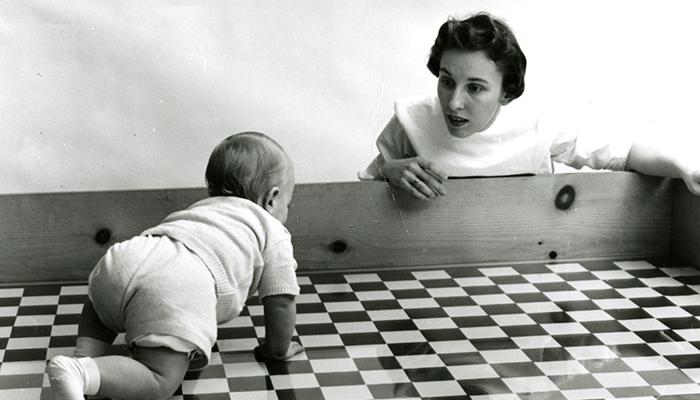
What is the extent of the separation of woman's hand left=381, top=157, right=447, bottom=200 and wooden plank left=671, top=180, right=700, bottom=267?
1.13 feet

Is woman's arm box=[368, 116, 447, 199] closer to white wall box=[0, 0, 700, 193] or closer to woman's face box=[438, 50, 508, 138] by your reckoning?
woman's face box=[438, 50, 508, 138]

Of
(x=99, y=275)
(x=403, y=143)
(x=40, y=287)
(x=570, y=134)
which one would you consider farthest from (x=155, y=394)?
(x=570, y=134)

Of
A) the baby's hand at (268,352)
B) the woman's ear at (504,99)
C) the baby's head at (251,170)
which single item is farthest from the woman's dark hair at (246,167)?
the woman's ear at (504,99)

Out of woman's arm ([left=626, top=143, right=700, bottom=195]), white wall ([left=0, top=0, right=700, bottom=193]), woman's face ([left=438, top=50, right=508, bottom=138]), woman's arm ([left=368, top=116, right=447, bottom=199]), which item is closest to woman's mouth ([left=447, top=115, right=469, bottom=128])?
woman's face ([left=438, top=50, right=508, bottom=138])

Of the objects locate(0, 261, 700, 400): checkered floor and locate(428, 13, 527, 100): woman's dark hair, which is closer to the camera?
locate(0, 261, 700, 400): checkered floor

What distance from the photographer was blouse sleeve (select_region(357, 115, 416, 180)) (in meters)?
1.69

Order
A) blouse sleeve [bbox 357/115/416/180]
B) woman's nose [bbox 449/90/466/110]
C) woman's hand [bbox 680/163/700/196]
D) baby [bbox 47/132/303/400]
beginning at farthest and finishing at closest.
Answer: blouse sleeve [bbox 357/115/416/180], woman's nose [bbox 449/90/466/110], woman's hand [bbox 680/163/700/196], baby [bbox 47/132/303/400]

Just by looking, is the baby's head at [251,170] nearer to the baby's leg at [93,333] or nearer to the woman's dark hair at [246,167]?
the woman's dark hair at [246,167]

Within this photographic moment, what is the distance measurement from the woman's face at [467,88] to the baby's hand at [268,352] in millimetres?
570

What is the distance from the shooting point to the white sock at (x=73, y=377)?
0.90 metres

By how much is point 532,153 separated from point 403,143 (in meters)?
0.20

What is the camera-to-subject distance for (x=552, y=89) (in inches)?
85.7

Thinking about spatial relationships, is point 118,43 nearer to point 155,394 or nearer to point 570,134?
point 570,134

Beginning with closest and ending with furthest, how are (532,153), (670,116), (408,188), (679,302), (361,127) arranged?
(679,302) < (408,188) < (532,153) < (361,127) < (670,116)
